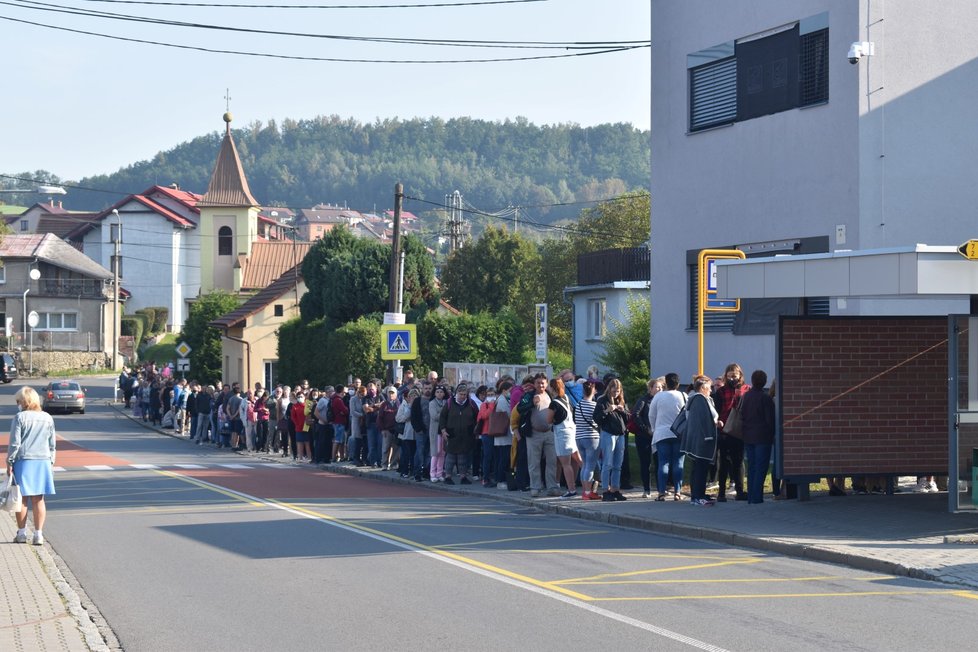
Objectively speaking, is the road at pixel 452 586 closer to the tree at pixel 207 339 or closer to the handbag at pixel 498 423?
the handbag at pixel 498 423

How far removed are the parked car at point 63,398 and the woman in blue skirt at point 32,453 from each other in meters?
45.1

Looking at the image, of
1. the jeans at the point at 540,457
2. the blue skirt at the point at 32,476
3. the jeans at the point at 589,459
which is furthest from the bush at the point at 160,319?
the blue skirt at the point at 32,476

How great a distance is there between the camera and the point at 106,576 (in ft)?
38.8

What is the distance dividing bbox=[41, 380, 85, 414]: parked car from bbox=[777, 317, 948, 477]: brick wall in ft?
152

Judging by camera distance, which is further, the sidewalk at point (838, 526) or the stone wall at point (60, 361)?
the stone wall at point (60, 361)

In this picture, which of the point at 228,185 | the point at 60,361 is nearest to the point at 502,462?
the point at 60,361

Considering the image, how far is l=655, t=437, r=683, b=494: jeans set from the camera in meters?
17.8

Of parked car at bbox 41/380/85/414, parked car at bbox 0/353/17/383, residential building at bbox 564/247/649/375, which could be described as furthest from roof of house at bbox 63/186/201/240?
residential building at bbox 564/247/649/375

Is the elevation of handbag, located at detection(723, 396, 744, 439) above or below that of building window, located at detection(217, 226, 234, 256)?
below

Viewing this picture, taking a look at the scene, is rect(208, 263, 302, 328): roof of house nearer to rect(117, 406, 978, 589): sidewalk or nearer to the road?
the road

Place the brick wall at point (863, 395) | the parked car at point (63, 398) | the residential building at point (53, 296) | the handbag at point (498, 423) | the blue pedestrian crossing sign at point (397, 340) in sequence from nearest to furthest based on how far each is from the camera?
the brick wall at point (863, 395)
the handbag at point (498, 423)
the blue pedestrian crossing sign at point (397, 340)
the parked car at point (63, 398)
the residential building at point (53, 296)

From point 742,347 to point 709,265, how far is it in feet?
15.6

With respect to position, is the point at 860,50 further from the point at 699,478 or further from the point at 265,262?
the point at 265,262

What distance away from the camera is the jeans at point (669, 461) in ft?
58.3
